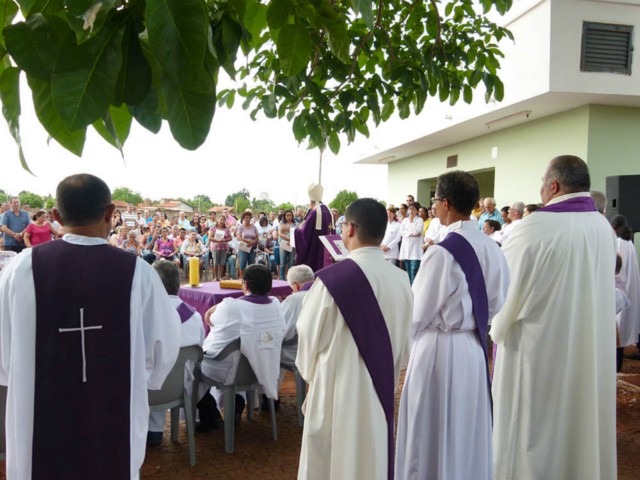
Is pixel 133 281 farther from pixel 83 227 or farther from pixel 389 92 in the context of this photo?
pixel 389 92

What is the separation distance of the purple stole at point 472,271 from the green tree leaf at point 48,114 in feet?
7.39

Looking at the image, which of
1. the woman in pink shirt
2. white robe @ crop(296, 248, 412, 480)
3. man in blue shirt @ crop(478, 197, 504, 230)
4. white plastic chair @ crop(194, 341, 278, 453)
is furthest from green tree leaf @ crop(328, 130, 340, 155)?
the woman in pink shirt

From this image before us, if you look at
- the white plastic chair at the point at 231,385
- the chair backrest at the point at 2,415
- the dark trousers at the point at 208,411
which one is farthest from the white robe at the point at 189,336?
the chair backrest at the point at 2,415

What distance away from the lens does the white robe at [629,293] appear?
6.94 metres

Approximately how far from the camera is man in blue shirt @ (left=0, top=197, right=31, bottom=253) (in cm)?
1223

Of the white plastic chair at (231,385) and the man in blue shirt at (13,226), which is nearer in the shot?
the white plastic chair at (231,385)

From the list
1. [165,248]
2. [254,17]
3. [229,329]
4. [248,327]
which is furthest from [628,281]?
[165,248]

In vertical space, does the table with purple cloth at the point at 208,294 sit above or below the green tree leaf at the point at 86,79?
below

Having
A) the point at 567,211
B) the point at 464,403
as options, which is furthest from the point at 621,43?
the point at 464,403

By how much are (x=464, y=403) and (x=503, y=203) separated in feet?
37.1

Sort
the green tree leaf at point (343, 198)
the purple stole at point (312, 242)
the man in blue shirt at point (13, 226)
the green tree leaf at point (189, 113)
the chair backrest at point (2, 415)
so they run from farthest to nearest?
the green tree leaf at point (343, 198)
the man in blue shirt at point (13, 226)
the purple stole at point (312, 242)
the chair backrest at point (2, 415)
the green tree leaf at point (189, 113)

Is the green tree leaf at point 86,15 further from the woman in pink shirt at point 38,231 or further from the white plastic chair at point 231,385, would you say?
the woman in pink shirt at point 38,231

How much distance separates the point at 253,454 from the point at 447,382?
184cm

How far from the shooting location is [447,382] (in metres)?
3.10
